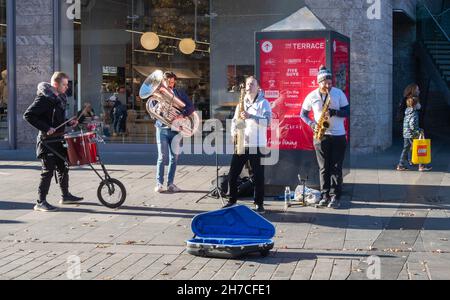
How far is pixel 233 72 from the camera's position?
16812mm

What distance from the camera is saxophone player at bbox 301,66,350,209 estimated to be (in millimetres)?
10156

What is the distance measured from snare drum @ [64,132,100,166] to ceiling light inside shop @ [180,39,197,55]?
23.4 feet

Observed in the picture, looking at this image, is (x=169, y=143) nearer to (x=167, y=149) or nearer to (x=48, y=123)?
(x=167, y=149)

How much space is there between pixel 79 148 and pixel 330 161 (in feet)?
11.2

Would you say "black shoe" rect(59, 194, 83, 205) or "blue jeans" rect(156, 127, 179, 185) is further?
"blue jeans" rect(156, 127, 179, 185)

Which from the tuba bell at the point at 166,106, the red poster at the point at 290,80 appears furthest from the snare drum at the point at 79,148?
the red poster at the point at 290,80

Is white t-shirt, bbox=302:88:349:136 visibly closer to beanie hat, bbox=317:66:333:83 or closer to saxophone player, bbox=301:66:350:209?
saxophone player, bbox=301:66:350:209

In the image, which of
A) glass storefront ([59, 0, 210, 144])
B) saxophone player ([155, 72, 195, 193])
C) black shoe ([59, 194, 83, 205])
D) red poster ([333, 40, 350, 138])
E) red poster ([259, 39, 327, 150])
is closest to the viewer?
black shoe ([59, 194, 83, 205])

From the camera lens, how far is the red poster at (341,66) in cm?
1115

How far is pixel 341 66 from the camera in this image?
37.9 feet

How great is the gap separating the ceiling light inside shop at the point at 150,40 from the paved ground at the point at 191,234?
16.5 ft

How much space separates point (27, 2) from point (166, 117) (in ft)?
25.1

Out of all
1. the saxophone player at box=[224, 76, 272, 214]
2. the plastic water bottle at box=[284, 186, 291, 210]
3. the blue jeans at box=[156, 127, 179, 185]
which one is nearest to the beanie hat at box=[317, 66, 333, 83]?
the saxophone player at box=[224, 76, 272, 214]
